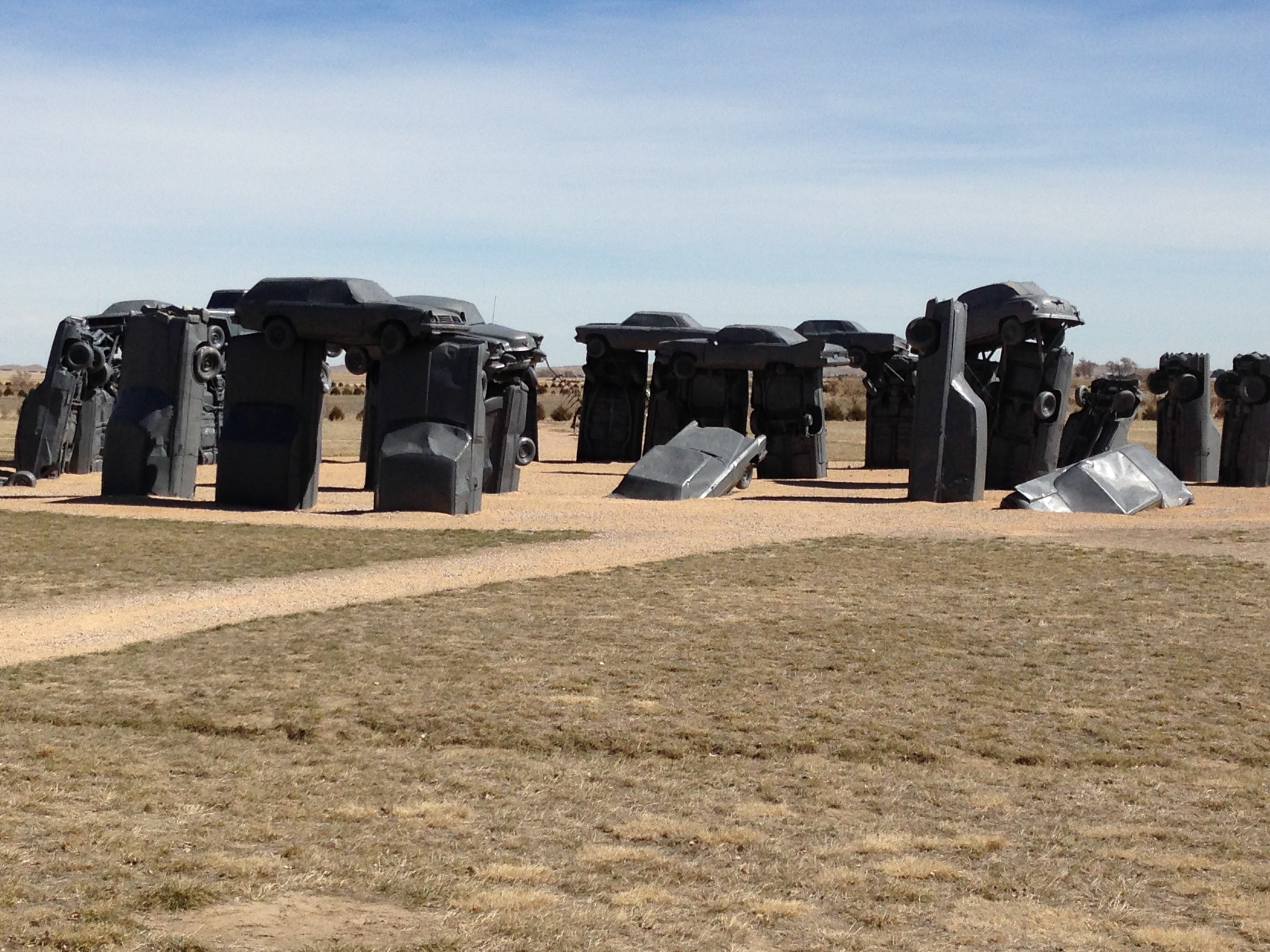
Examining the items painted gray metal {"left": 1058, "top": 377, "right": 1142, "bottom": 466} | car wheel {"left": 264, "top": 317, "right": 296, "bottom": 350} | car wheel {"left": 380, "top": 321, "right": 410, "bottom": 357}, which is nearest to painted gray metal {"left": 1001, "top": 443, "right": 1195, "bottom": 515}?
→ painted gray metal {"left": 1058, "top": 377, "right": 1142, "bottom": 466}

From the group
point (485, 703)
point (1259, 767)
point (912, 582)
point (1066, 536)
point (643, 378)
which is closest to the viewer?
point (1259, 767)

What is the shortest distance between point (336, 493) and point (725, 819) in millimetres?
15877

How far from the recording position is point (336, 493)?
2111cm

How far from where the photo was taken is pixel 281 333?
18.0m

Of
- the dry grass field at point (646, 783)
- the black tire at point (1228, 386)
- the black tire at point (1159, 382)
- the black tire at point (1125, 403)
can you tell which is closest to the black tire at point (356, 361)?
the black tire at point (1125, 403)

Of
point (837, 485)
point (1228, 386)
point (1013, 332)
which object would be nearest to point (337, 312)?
point (837, 485)

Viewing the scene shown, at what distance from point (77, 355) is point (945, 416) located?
1207 centimetres

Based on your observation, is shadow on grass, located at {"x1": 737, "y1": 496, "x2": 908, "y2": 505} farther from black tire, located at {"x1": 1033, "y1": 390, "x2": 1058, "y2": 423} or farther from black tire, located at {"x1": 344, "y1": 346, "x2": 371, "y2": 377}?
black tire, located at {"x1": 344, "y1": 346, "x2": 371, "y2": 377}

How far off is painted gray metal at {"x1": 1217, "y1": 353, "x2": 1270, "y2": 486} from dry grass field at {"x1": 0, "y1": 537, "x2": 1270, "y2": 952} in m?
14.0

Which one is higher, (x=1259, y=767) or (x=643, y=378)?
(x=643, y=378)

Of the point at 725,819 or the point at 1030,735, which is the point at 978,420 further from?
the point at 725,819

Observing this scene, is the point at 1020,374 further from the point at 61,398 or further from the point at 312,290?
the point at 61,398

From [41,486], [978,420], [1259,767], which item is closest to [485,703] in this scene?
[1259,767]

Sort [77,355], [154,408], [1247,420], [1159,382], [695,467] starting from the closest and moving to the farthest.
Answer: [154,408], [695,467], [77,355], [1247,420], [1159,382]
